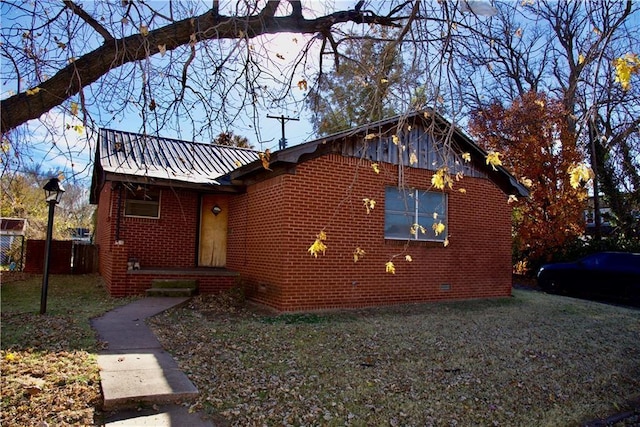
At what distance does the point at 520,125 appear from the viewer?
17.8 meters

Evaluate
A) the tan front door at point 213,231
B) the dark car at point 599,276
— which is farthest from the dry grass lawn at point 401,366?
the dark car at point 599,276

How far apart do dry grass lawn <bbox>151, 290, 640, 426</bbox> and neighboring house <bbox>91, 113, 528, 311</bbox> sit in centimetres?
115

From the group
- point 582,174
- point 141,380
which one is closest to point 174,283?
point 141,380

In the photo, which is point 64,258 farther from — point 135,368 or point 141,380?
point 141,380

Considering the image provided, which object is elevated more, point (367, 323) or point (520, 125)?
point (520, 125)

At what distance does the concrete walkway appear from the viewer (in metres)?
4.11

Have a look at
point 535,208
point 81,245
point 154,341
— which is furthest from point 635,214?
point 81,245

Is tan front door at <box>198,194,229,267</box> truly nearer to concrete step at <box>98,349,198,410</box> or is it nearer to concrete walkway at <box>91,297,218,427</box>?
concrete walkway at <box>91,297,218,427</box>

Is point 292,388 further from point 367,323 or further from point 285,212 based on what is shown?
point 285,212

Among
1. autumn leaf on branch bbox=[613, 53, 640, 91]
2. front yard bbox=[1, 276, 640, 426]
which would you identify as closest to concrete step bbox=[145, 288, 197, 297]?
front yard bbox=[1, 276, 640, 426]

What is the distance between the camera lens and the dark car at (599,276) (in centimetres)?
1404

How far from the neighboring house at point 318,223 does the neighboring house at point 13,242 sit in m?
9.32

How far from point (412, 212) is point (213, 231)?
5608mm

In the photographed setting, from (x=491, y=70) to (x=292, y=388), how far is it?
419 centimetres
